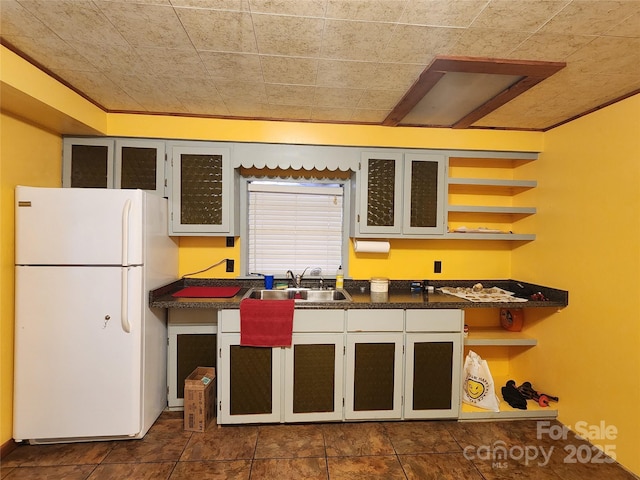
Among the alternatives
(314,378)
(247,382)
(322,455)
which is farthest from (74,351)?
(322,455)

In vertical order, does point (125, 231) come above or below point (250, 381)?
above

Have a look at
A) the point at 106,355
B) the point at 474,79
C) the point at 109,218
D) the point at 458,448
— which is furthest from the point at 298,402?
the point at 474,79

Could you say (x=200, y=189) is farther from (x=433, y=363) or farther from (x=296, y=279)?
(x=433, y=363)

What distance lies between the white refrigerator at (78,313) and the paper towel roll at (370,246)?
168 cm

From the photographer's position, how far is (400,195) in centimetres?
266

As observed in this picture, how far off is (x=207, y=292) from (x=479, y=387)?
2.31 metres

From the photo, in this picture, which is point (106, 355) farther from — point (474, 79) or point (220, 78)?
point (474, 79)

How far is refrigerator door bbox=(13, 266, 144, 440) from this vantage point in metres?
2.00

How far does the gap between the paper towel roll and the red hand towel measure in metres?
0.86

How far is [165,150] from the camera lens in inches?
100.0

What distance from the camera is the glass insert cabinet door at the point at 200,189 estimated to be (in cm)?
254

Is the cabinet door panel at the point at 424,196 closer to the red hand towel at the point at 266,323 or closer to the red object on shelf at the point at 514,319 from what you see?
the red object on shelf at the point at 514,319

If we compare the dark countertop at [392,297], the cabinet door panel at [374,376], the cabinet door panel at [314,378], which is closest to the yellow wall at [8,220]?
the dark countertop at [392,297]

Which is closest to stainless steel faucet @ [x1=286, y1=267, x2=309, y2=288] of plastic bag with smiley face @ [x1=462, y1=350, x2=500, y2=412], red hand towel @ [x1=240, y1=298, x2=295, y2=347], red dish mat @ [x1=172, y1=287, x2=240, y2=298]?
red dish mat @ [x1=172, y1=287, x2=240, y2=298]
